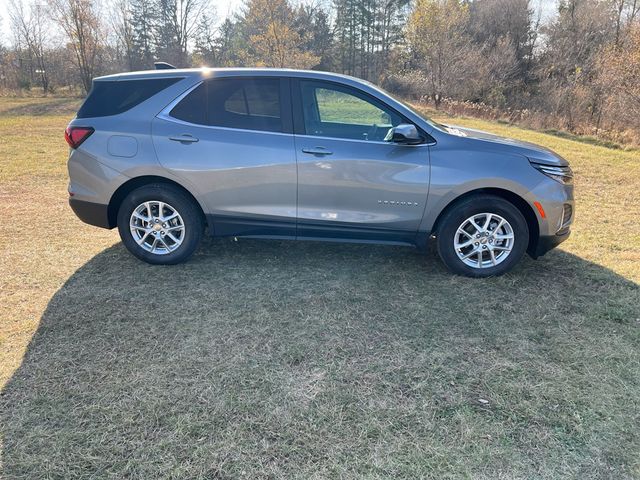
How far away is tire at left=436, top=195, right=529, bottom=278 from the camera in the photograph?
4027 mm

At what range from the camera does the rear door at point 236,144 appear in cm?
406

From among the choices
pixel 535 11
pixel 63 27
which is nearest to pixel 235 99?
pixel 63 27

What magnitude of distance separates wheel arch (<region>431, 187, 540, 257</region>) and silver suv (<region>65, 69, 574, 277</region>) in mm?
12

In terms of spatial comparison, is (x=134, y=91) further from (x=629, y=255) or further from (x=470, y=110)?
(x=470, y=110)

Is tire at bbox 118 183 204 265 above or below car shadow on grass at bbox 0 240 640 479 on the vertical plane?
above

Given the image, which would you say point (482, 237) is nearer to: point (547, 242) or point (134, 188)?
point (547, 242)

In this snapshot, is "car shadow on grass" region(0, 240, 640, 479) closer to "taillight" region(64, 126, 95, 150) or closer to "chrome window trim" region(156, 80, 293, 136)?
"taillight" region(64, 126, 95, 150)

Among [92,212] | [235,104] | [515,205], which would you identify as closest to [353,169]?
[235,104]

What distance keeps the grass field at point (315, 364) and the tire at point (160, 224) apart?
0.70 ft

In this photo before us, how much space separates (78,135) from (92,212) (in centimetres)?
72

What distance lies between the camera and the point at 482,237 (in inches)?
161

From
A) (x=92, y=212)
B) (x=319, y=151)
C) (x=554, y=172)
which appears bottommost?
(x=92, y=212)

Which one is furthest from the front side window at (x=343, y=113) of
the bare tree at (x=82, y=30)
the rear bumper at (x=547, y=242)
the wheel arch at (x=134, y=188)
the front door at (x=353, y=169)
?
the bare tree at (x=82, y=30)

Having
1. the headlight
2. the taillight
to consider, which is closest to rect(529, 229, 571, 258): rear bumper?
the headlight
